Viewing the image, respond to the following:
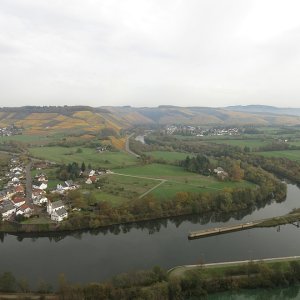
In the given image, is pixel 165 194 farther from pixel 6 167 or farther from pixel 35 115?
pixel 35 115

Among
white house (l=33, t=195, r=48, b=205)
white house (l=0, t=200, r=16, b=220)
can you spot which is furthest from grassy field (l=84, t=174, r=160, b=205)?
white house (l=0, t=200, r=16, b=220)

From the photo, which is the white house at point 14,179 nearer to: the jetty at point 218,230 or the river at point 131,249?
the river at point 131,249

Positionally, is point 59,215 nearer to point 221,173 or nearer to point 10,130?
point 221,173

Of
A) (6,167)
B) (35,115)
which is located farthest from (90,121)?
(6,167)

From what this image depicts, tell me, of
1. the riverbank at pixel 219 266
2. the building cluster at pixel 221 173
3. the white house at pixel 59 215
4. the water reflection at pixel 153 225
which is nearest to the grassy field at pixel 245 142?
the building cluster at pixel 221 173

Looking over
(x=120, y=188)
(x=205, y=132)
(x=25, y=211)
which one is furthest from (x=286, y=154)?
(x=25, y=211)

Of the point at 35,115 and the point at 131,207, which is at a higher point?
the point at 35,115
